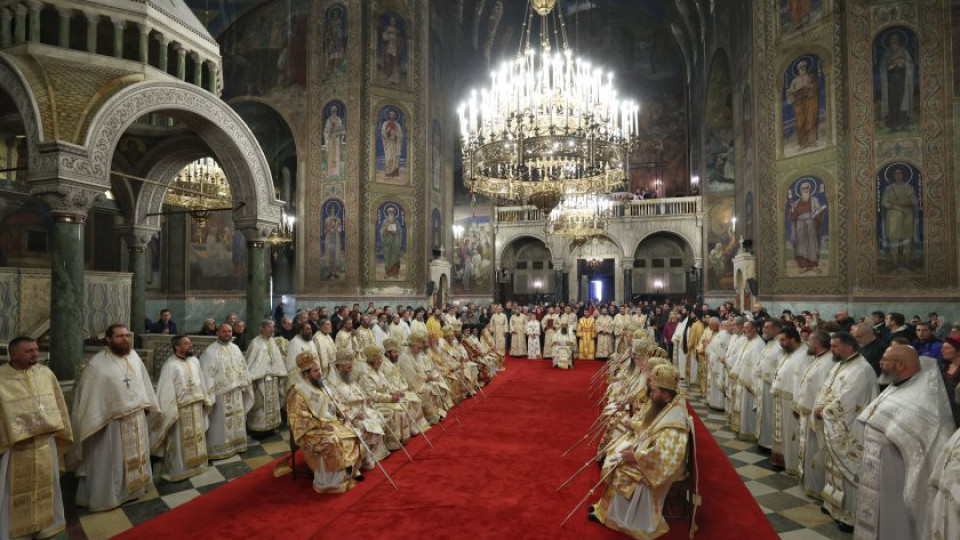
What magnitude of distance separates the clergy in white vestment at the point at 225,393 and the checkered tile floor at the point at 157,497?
20 centimetres

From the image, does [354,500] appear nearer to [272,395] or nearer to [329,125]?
[272,395]

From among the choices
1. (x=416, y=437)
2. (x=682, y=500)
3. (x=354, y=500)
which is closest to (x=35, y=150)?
(x=354, y=500)

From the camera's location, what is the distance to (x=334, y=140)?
1833 centimetres

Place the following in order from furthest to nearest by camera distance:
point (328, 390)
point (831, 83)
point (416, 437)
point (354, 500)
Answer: point (831, 83)
point (416, 437)
point (328, 390)
point (354, 500)

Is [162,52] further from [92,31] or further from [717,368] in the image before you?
[717,368]

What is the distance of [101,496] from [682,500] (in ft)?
18.7

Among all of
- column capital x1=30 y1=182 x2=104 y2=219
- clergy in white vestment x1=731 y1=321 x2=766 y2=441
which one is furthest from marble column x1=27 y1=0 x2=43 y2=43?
clergy in white vestment x1=731 y1=321 x2=766 y2=441

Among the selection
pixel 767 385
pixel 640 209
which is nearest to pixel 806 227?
pixel 767 385

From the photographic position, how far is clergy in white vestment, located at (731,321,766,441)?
761 centimetres

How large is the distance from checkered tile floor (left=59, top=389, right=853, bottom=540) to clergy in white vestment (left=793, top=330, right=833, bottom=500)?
0.23m

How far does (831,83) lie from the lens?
1333 cm

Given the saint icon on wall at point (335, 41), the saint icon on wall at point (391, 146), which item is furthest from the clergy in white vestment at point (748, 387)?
the saint icon on wall at point (335, 41)

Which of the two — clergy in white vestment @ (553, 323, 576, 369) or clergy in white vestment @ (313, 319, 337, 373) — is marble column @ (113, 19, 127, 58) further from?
clergy in white vestment @ (553, 323, 576, 369)

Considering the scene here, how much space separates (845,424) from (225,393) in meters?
7.06
